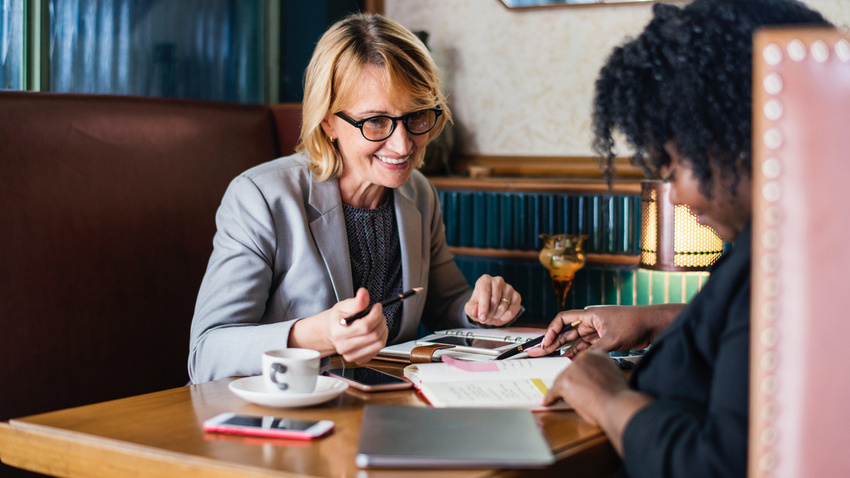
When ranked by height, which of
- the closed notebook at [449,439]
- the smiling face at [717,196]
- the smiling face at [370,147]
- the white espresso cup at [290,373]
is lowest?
the closed notebook at [449,439]

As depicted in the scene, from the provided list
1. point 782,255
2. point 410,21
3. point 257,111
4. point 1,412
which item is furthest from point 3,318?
point 410,21

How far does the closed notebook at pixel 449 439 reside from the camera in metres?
0.96

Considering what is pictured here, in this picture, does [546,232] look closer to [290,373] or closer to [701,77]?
[290,373]

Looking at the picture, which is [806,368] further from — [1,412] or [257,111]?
[257,111]

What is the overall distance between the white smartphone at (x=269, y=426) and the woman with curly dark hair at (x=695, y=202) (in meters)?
0.36

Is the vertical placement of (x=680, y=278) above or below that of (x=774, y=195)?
below

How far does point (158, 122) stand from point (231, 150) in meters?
0.27

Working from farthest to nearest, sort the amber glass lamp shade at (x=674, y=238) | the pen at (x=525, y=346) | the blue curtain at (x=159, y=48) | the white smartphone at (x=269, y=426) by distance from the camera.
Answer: the blue curtain at (x=159, y=48) < the amber glass lamp shade at (x=674, y=238) < the pen at (x=525, y=346) < the white smartphone at (x=269, y=426)

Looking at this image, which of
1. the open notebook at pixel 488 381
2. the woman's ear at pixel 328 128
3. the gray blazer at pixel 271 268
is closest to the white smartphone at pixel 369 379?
the open notebook at pixel 488 381

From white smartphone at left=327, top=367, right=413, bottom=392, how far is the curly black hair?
0.59 m

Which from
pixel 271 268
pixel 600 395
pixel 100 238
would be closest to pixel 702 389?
pixel 600 395

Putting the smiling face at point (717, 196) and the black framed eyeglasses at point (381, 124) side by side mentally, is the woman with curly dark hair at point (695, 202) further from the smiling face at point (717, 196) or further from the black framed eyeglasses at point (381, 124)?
the black framed eyeglasses at point (381, 124)

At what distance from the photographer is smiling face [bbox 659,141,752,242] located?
0.99 m

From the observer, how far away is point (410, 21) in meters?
3.34
